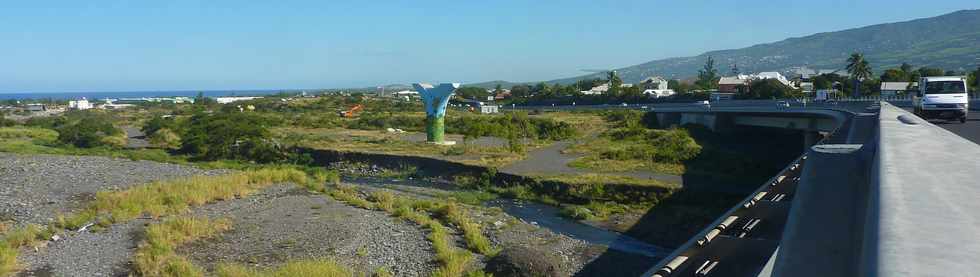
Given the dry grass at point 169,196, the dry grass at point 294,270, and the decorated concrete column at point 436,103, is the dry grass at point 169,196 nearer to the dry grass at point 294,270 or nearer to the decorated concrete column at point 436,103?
A: the dry grass at point 294,270

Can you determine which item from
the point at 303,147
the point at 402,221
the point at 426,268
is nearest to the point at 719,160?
the point at 402,221

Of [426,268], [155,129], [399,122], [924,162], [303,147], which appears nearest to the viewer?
[924,162]

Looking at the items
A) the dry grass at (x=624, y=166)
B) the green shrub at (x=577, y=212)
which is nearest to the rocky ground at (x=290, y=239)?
the green shrub at (x=577, y=212)

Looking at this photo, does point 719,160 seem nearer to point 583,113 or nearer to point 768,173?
point 768,173

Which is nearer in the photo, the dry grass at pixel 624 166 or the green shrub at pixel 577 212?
the green shrub at pixel 577 212

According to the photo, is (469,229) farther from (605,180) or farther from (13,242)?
(13,242)

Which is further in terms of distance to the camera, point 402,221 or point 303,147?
point 303,147

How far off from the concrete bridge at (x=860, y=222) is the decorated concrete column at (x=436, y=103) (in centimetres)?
3398

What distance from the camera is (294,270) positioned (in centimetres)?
1344

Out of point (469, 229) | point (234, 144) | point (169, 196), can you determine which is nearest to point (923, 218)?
point (469, 229)

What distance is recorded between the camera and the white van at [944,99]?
71.7 ft

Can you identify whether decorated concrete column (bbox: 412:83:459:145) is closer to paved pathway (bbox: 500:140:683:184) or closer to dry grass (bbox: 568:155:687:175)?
paved pathway (bbox: 500:140:683:184)

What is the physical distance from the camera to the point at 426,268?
1450 centimetres

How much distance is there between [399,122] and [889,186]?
2609 inches
